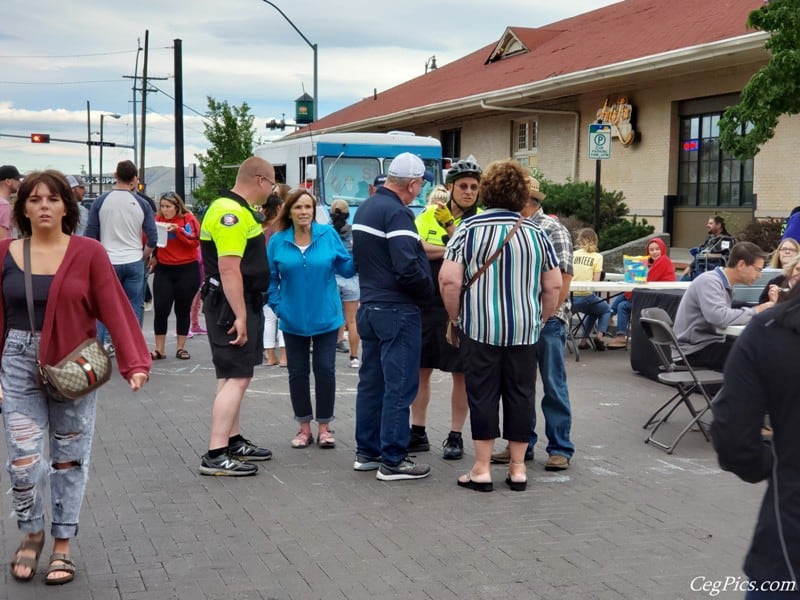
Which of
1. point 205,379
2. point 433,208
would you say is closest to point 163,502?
point 433,208

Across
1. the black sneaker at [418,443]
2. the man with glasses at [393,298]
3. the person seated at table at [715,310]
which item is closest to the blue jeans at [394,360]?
the man with glasses at [393,298]

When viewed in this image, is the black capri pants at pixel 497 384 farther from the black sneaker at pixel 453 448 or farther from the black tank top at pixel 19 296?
the black tank top at pixel 19 296

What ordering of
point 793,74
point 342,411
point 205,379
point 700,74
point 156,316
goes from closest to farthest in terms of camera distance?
1. point 342,411
2. point 205,379
3. point 156,316
4. point 793,74
5. point 700,74

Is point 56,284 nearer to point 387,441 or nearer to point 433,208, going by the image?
point 387,441

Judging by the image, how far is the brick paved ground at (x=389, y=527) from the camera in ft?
15.3

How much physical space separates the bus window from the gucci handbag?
48.1 ft

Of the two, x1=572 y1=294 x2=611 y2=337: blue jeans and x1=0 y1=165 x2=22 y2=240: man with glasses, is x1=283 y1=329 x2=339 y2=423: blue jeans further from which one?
x1=572 y1=294 x2=611 y2=337: blue jeans

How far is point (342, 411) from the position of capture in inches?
348

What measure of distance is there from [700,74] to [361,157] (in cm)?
725

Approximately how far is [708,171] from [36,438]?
18735 millimetres

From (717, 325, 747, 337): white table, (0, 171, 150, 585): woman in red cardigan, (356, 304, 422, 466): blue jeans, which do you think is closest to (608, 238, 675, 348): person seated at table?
→ (717, 325, 747, 337): white table

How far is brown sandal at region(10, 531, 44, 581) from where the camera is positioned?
15.4ft

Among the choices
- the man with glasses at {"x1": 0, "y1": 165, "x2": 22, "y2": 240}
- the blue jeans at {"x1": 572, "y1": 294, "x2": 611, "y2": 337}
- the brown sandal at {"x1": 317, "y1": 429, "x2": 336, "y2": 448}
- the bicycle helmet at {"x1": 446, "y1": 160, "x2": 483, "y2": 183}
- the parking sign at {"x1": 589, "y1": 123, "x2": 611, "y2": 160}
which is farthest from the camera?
the parking sign at {"x1": 589, "y1": 123, "x2": 611, "y2": 160}

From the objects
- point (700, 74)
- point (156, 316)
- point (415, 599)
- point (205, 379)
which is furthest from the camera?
point (700, 74)
